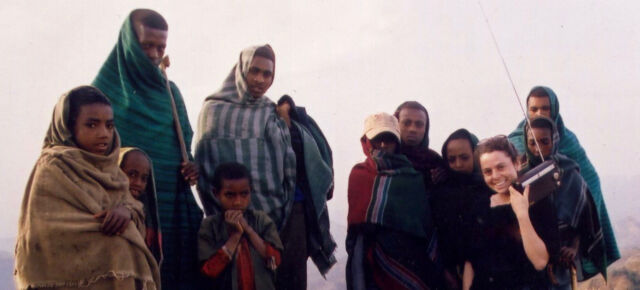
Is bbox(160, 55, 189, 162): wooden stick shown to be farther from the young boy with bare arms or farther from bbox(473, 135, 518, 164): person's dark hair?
bbox(473, 135, 518, 164): person's dark hair

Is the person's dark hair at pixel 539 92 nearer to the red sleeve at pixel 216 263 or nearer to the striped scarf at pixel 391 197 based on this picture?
the striped scarf at pixel 391 197

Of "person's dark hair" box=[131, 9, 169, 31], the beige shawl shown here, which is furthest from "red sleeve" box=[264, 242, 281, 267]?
"person's dark hair" box=[131, 9, 169, 31]

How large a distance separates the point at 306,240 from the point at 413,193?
784 mm

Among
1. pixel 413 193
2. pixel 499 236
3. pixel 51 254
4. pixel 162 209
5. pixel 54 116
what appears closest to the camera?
pixel 51 254

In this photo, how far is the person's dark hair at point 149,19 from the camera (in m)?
3.79

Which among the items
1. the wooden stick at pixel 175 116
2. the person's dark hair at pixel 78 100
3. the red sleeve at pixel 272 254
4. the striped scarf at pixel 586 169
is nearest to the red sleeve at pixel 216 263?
the red sleeve at pixel 272 254

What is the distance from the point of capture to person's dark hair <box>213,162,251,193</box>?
3801mm

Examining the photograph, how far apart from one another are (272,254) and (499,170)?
1.37m

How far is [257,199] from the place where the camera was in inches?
158

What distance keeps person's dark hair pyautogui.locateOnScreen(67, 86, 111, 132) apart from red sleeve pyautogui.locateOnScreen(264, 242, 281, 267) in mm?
1279

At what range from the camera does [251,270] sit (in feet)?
12.0

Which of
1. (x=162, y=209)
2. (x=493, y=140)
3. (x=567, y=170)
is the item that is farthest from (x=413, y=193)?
(x=162, y=209)

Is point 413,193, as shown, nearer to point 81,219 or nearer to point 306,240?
point 306,240

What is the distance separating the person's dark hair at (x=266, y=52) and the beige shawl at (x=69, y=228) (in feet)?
4.77
